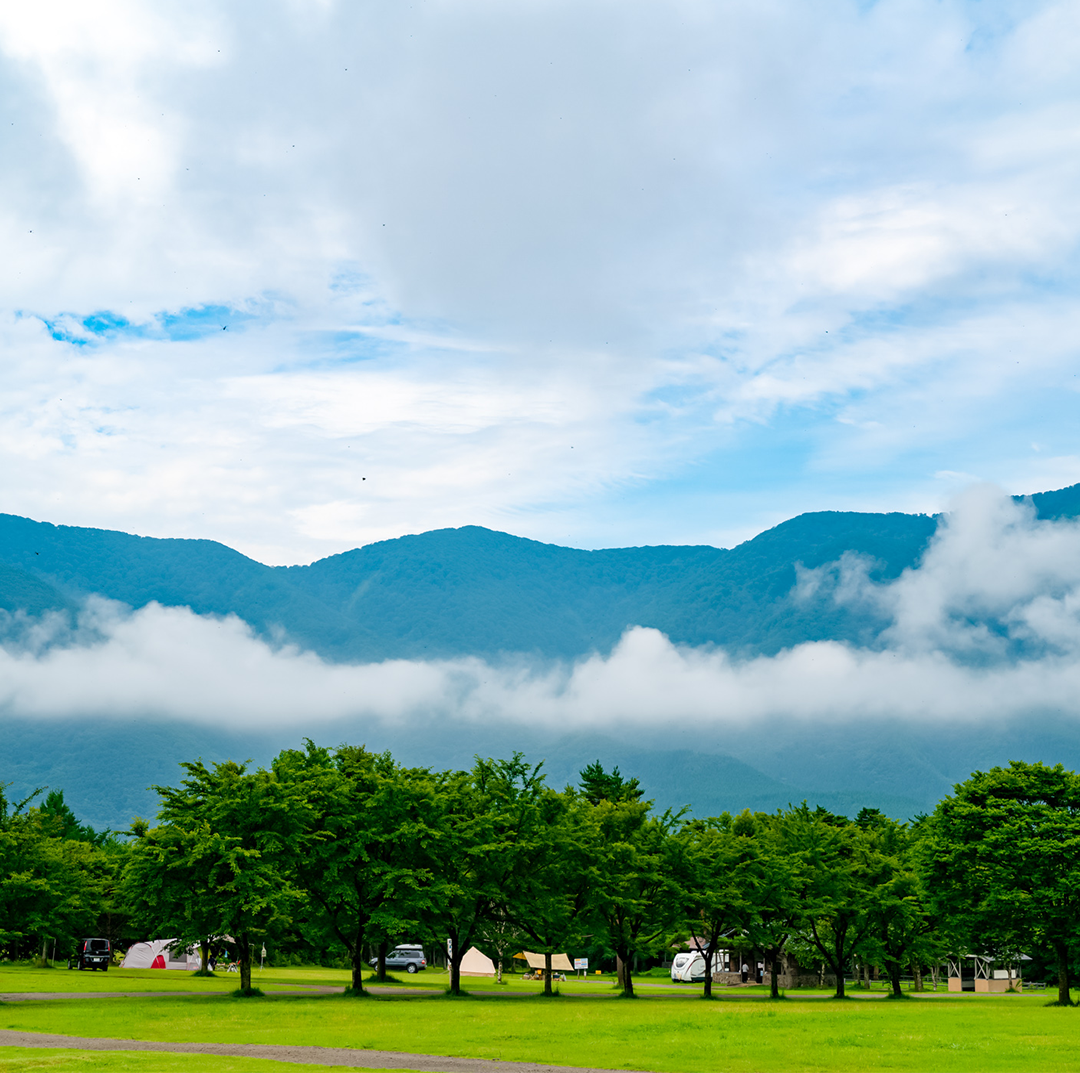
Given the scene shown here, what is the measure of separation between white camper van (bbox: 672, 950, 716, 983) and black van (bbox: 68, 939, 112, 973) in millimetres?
51931

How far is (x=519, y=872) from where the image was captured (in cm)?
6712

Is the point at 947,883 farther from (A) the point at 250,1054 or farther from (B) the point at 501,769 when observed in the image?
(A) the point at 250,1054

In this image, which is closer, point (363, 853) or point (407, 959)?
point (363, 853)

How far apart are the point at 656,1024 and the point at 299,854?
77.6 feet

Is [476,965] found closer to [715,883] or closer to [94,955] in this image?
[94,955]

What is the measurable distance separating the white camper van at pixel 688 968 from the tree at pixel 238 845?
184ft

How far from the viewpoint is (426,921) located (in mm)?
63688

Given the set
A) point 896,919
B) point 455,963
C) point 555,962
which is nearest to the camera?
point 455,963

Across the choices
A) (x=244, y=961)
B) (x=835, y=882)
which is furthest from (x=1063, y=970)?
(x=244, y=961)

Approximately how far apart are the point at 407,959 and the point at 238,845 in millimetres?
66880

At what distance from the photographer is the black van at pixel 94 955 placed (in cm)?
9075

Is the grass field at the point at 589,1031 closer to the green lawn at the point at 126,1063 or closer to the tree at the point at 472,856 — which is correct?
the green lawn at the point at 126,1063

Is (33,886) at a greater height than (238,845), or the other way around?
(238,845)

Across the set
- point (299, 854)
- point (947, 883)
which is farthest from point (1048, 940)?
point (299, 854)
